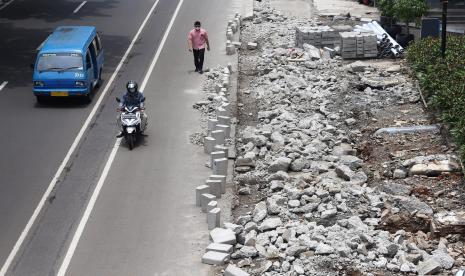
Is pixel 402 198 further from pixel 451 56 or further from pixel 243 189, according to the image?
pixel 451 56

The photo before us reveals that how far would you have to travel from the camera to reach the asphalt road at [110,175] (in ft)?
54.1

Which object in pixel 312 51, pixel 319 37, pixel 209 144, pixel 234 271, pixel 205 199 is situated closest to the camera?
pixel 234 271

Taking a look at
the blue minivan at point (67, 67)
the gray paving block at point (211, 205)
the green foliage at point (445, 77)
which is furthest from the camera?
the blue minivan at point (67, 67)

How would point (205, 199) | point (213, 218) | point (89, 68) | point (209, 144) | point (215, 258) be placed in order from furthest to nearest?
point (89, 68), point (209, 144), point (205, 199), point (213, 218), point (215, 258)

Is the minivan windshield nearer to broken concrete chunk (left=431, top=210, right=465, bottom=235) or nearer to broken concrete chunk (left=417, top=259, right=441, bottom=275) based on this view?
broken concrete chunk (left=431, top=210, right=465, bottom=235)

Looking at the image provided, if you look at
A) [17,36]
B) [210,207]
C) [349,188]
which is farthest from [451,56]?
[17,36]

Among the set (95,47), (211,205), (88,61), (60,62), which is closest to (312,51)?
(95,47)

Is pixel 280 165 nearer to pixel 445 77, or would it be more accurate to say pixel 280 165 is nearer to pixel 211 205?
pixel 211 205

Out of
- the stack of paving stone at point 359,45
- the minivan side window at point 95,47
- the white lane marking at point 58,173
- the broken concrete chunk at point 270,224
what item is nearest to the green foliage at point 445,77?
the stack of paving stone at point 359,45

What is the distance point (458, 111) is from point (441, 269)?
6558 mm

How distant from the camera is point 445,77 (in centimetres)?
2303

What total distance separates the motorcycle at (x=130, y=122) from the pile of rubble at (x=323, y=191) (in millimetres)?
2697

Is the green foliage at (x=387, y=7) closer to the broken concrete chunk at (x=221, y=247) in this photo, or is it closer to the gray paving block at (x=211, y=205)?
the gray paving block at (x=211, y=205)

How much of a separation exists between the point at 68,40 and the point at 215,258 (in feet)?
44.1
